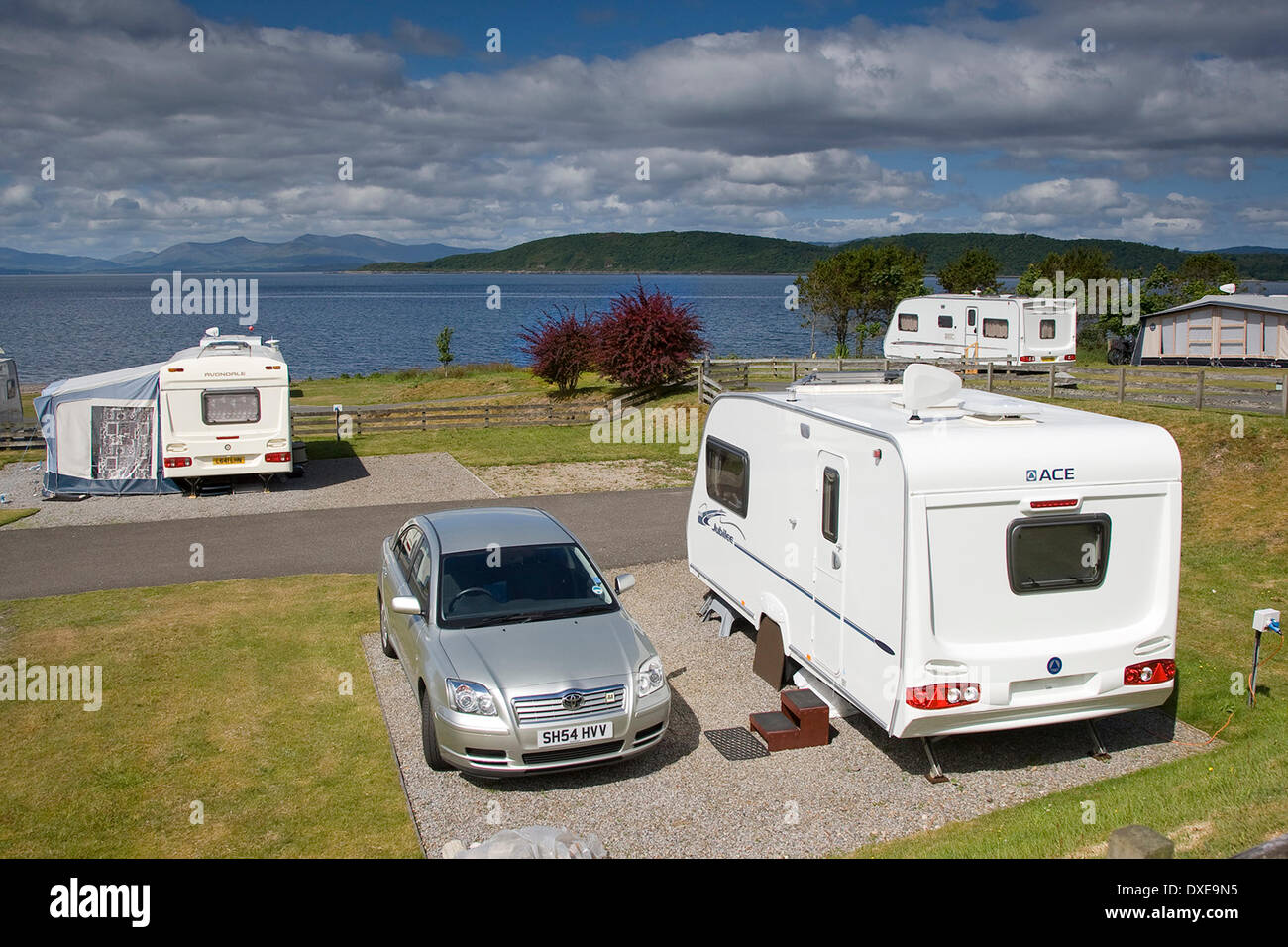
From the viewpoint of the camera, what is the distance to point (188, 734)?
8.46 m

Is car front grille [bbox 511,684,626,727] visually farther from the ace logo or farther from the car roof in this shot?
the ace logo

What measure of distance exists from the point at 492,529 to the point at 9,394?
73.7 ft

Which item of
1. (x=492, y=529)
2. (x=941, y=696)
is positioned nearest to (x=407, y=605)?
(x=492, y=529)

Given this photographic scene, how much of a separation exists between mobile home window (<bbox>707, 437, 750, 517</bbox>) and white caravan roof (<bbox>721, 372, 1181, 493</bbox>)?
2.03 meters

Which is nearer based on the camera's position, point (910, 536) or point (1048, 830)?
point (1048, 830)

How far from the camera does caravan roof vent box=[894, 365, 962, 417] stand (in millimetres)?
7934

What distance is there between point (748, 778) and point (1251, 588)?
7.50 metres

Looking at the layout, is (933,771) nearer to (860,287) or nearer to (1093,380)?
(1093,380)

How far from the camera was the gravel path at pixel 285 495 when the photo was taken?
694 inches

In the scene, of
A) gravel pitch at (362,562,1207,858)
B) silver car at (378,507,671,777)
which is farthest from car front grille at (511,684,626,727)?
gravel pitch at (362,562,1207,858)
